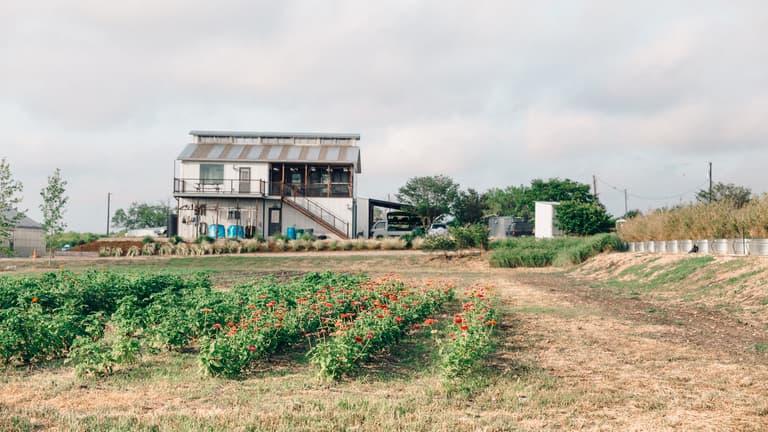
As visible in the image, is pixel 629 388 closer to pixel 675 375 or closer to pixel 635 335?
pixel 675 375

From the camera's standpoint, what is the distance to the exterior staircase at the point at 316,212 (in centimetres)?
4122

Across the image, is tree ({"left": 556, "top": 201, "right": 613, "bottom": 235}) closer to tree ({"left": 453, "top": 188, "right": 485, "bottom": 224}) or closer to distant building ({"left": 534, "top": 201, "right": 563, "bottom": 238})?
distant building ({"left": 534, "top": 201, "right": 563, "bottom": 238})

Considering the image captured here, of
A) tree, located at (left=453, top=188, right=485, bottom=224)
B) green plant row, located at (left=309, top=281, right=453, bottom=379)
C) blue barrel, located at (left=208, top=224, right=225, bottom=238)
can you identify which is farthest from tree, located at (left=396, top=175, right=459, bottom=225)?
green plant row, located at (left=309, top=281, right=453, bottom=379)

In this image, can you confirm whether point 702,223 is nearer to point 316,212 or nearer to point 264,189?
point 316,212

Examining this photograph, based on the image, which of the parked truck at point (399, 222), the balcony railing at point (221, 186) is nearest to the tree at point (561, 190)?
the parked truck at point (399, 222)

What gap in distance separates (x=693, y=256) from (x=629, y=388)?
43.8ft

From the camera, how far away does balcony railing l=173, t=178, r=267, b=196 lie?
4169 centimetres

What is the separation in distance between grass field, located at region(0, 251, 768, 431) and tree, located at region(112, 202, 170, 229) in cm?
7897

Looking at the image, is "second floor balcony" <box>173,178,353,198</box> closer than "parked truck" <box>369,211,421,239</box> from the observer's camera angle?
Yes

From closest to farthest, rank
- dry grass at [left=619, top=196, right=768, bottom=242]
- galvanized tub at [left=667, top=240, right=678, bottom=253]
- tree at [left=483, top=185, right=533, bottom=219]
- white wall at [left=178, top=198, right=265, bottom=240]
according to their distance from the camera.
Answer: dry grass at [left=619, top=196, right=768, bottom=242]
galvanized tub at [left=667, top=240, right=678, bottom=253]
white wall at [left=178, top=198, right=265, bottom=240]
tree at [left=483, top=185, right=533, bottom=219]

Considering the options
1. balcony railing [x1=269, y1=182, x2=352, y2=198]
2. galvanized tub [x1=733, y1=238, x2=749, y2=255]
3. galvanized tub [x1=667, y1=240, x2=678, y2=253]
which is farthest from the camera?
balcony railing [x1=269, y1=182, x2=352, y2=198]

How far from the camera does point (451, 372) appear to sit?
6160mm

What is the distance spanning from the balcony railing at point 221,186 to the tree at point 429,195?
17.3m

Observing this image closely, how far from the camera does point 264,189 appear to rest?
42219 millimetres
